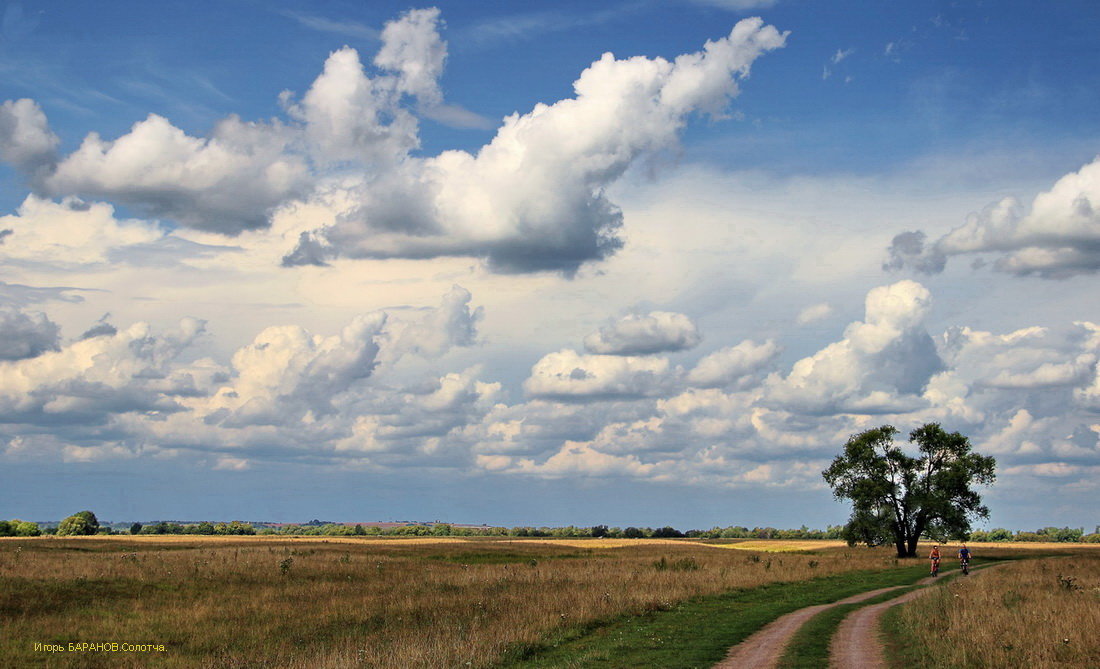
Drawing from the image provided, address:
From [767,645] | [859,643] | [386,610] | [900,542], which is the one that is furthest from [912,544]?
[767,645]

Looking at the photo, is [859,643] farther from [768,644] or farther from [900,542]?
[900,542]

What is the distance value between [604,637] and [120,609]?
20782mm

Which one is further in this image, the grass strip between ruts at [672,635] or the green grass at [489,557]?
the green grass at [489,557]

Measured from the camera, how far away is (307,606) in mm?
36500

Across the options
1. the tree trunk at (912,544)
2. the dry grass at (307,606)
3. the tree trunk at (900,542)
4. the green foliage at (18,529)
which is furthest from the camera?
the green foliage at (18,529)

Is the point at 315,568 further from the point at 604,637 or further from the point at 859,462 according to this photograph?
the point at 859,462

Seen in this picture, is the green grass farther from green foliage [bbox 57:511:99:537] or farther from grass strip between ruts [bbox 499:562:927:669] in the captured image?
green foliage [bbox 57:511:99:537]

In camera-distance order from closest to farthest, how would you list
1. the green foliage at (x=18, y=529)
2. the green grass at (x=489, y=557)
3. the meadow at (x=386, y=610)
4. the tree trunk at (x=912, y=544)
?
the meadow at (x=386, y=610), the green grass at (x=489, y=557), the tree trunk at (x=912, y=544), the green foliage at (x=18, y=529)

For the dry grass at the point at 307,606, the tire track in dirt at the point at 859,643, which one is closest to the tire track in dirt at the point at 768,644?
the tire track in dirt at the point at 859,643

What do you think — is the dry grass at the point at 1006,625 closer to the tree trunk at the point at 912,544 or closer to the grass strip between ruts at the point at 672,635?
the grass strip between ruts at the point at 672,635

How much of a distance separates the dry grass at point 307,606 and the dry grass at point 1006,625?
10525 mm

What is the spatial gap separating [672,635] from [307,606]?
18397 millimetres

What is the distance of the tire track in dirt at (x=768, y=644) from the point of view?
19531 mm

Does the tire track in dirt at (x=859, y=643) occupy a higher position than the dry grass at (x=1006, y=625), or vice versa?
the dry grass at (x=1006, y=625)
